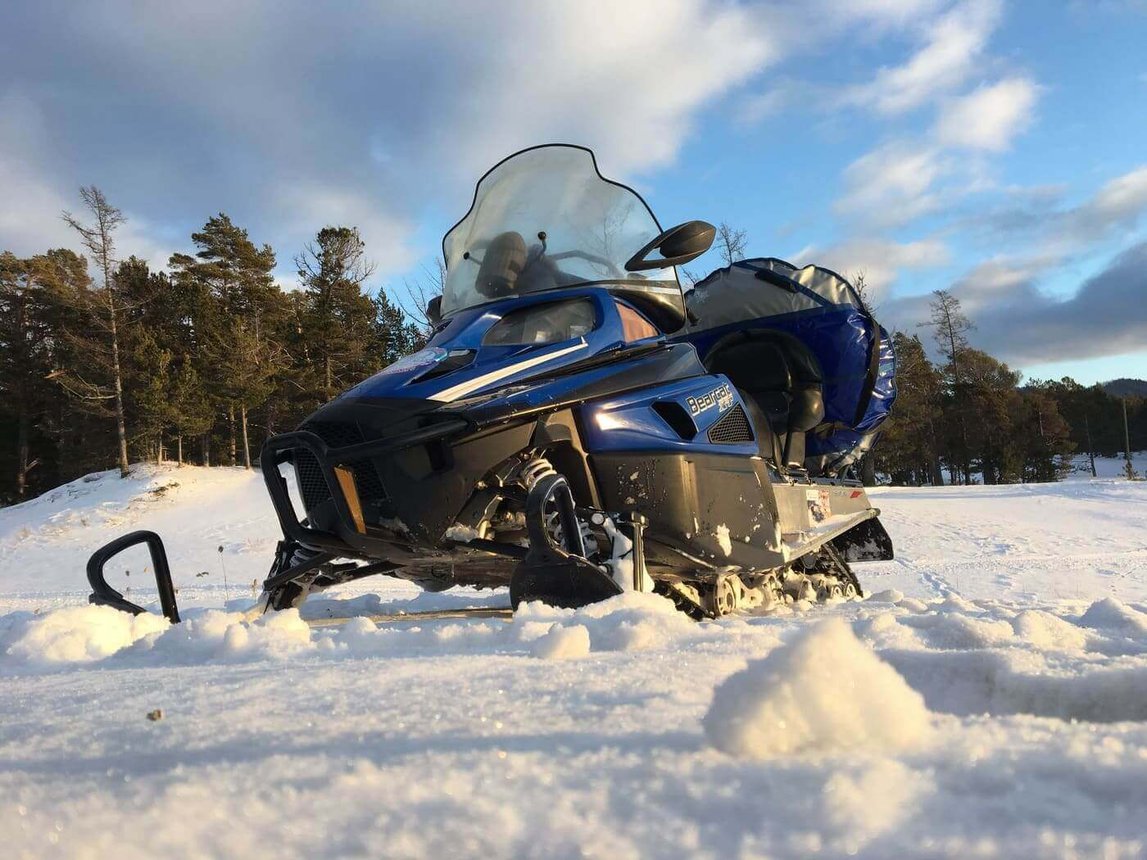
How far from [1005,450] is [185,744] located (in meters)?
43.7

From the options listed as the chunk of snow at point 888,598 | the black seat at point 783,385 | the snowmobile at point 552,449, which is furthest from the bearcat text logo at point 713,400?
the chunk of snow at point 888,598

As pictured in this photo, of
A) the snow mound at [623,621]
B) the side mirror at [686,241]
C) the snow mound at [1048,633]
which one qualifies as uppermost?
the side mirror at [686,241]

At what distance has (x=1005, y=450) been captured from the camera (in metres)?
38.1

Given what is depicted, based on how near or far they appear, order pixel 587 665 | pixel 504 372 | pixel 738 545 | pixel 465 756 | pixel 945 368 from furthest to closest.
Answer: pixel 945 368
pixel 738 545
pixel 504 372
pixel 587 665
pixel 465 756

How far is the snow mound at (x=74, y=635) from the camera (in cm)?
219

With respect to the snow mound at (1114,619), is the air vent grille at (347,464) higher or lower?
higher

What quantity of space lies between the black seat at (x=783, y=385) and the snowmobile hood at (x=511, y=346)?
1424 mm

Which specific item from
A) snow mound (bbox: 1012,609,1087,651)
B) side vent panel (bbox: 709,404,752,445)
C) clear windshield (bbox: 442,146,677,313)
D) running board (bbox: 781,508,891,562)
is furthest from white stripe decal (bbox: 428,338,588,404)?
snow mound (bbox: 1012,609,1087,651)

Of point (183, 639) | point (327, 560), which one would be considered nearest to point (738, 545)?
point (327, 560)

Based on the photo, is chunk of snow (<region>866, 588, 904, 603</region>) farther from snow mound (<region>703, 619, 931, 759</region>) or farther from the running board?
snow mound (<region>703, 619, 931, 759</region>)

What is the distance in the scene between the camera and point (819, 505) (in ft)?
15.1

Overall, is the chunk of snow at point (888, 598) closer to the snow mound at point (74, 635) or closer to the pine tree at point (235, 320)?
the snow mound at point (74, 635)

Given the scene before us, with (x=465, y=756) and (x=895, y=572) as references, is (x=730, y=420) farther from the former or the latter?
(x=895, y=572)

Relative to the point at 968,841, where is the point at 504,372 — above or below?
above
